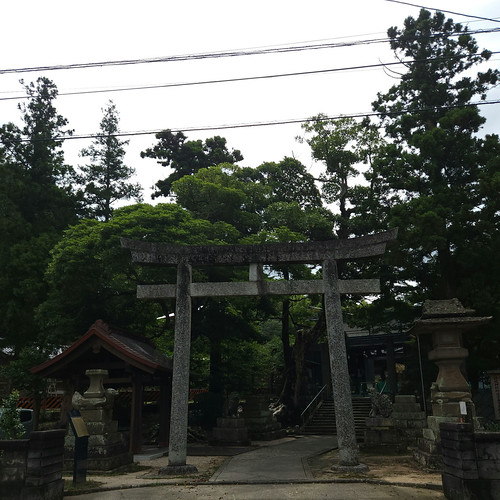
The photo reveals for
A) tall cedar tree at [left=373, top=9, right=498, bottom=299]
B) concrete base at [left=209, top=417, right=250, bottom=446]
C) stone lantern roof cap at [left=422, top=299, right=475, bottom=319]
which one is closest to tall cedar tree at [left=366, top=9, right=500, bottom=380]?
tall cedar tree at [left=373, top=9, right=498, bottom=299]

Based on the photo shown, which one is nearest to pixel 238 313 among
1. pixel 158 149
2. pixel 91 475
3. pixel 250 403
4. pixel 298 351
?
pixel 250 403

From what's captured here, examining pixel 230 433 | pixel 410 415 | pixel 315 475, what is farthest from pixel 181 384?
pixel 410 415

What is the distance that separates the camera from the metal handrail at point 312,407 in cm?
2556

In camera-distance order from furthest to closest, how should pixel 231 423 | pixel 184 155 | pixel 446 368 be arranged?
1. pixel 184 155
2. pixel 231 423
3. pixel 446 368

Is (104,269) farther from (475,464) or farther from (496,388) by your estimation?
(496,388)

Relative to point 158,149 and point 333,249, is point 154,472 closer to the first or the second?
point 333,249

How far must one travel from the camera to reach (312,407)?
2736 cm

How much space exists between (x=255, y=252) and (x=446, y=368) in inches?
245

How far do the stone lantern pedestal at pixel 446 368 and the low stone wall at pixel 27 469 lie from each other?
30.5 feet

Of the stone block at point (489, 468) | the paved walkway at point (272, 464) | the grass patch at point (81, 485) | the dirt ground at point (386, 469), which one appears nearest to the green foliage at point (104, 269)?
the paved walkway at point (272, 464)

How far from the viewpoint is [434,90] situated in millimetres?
21859

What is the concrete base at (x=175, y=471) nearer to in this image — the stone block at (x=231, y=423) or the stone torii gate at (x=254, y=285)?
the stone torii gate at (x=254, y=285)

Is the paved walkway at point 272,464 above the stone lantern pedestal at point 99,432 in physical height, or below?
below

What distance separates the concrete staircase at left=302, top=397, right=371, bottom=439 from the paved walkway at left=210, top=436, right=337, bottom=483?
5756 mm
